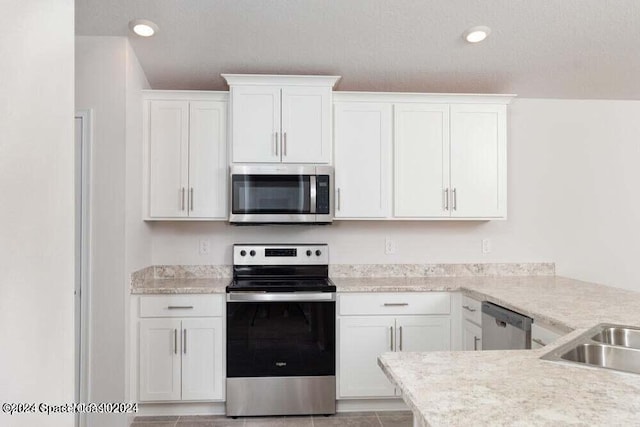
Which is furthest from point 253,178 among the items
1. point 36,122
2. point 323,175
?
point 36,122

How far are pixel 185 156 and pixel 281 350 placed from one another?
143 centimetres

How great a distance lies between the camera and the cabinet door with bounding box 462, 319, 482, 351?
274 cm

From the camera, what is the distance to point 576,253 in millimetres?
3594

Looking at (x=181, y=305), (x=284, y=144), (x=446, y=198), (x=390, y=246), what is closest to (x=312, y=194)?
(x=284, y=144)

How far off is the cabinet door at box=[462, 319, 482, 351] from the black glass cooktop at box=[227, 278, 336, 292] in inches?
34.5

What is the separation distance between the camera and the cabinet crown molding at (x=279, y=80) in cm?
301

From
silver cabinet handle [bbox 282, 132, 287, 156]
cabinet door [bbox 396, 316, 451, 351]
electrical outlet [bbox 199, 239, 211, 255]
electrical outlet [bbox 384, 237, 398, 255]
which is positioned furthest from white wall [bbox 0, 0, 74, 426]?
electrical outlet [bbox 384, 237, 398, 255]

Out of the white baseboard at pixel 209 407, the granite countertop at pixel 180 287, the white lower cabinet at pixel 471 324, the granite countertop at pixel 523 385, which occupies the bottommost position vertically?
the white baseboard at pixel 209 407

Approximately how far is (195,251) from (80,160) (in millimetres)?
1040

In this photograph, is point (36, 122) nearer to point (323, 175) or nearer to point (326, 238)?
point (323, 175)

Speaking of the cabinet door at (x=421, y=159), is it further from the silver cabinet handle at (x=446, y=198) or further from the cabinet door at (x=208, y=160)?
the cabinet door at (x=208, y=160)

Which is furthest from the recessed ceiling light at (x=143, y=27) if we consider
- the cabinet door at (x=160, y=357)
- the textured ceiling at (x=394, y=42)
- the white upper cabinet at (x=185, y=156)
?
the cabinet door at (x=160, y=357)

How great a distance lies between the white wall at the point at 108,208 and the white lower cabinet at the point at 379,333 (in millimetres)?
1346

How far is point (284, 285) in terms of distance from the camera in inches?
117
